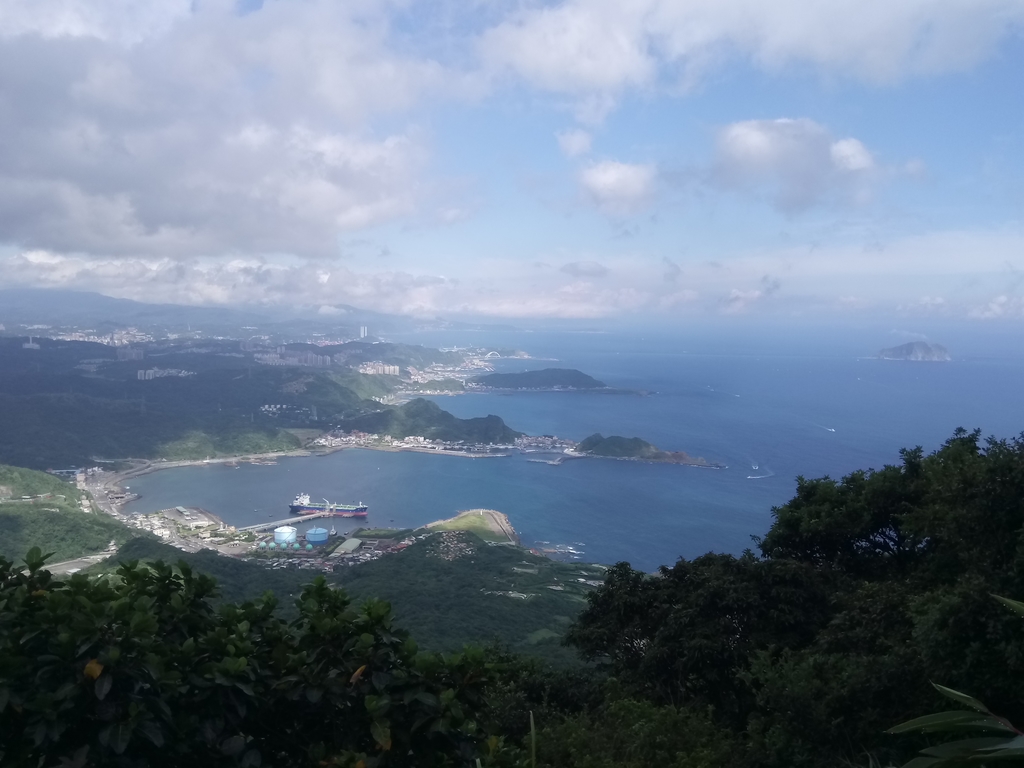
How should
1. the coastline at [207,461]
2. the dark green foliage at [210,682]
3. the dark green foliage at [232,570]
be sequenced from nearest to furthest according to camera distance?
the dark green foliage at [210,682]
the dark green foliage at [232,570]
the coastline at [207,461]

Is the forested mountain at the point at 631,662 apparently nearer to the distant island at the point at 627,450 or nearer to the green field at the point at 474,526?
the green field at the point at 474,526

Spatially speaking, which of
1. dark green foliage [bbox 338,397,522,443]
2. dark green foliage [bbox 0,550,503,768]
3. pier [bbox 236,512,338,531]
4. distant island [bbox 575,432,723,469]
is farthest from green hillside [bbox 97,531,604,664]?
dark green foliage [bbox 338,397,522,443]

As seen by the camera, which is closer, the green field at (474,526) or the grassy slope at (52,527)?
the grassy slope at (52,527)

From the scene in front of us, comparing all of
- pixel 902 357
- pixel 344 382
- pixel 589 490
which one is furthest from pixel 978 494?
pixel 344 382

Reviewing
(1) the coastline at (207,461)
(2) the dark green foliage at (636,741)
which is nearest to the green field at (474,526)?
(1) the coastline at (207,461)

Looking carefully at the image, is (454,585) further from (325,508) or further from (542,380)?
(542,380)

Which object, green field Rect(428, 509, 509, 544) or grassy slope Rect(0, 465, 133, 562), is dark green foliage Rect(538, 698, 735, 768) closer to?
grassy slope Rect(0, 465, 133, 562)
